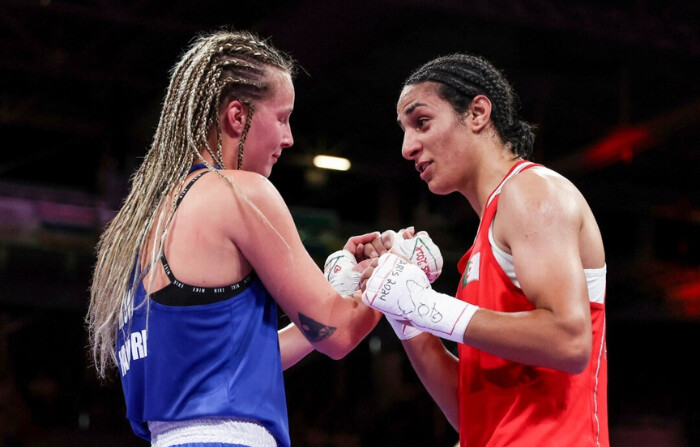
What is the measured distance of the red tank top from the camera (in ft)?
6.64

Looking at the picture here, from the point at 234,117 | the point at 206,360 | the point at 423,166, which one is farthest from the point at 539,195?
the point at 206,360

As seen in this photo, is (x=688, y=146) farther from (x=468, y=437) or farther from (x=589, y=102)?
(x=468, y=437)

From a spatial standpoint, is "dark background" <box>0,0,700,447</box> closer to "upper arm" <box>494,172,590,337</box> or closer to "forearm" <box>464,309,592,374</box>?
"upper arm" <box>494,172,590,337</box>

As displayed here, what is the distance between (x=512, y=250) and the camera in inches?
79.2

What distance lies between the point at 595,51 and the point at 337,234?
152 inches

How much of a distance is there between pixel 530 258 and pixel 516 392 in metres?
0.35

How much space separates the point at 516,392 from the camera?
2074 mm

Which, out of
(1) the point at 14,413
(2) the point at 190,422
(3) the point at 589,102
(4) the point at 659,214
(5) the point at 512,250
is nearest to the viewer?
(2) the point at 190,422

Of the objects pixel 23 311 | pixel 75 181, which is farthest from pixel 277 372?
pixel 75 181

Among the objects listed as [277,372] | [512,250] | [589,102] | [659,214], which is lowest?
[277,372]

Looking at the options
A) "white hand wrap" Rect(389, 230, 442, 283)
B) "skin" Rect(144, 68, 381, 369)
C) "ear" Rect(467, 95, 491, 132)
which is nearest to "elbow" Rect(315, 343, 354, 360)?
"skin" Rect(144, 68, 381, 369)

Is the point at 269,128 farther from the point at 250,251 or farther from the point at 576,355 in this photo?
the point at 576,355

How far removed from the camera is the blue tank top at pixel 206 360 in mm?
1850

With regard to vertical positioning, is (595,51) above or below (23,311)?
above
